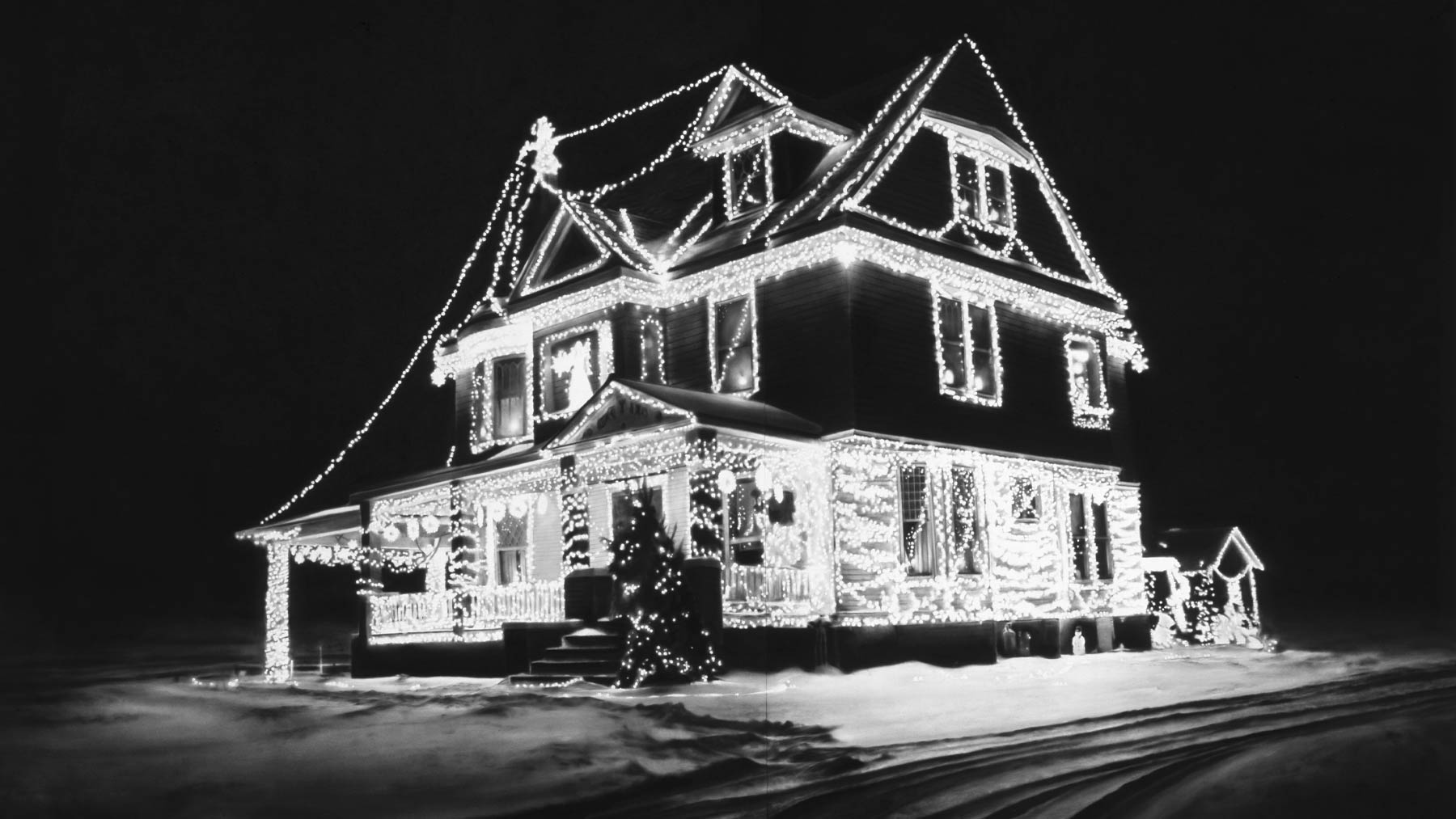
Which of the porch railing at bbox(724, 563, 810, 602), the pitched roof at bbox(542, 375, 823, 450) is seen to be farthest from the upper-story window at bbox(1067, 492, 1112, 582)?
the pitched roof at bbox(542, 375, 823, 450)

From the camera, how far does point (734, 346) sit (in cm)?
2041

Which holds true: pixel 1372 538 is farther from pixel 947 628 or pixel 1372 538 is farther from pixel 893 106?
pixel 893 106

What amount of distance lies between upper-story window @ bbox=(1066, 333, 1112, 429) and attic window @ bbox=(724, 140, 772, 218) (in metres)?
7.09

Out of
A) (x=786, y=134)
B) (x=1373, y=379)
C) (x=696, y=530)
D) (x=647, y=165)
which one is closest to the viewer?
(x=696, y=530)

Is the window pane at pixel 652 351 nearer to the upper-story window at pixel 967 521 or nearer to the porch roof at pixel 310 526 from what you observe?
the upper-story window at pixel 967 521

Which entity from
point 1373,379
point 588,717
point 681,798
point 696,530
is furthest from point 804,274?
point 1373,379

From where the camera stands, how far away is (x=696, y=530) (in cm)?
1700

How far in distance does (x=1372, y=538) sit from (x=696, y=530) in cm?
1912

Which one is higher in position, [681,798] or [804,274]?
[804,274]

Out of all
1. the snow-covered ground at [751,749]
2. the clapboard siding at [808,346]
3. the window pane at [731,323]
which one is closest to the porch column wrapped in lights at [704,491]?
the clapboard siding at [808,346]

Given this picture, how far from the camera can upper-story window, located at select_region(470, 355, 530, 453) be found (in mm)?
23406

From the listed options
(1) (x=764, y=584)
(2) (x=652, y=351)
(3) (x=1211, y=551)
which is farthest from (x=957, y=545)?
(3) (x=1211, y=551)

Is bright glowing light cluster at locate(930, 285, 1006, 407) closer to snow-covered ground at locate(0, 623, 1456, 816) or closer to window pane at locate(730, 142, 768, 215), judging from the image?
window pane at locate(730, 142, 768, 215)

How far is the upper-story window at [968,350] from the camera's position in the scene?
2048 cm
